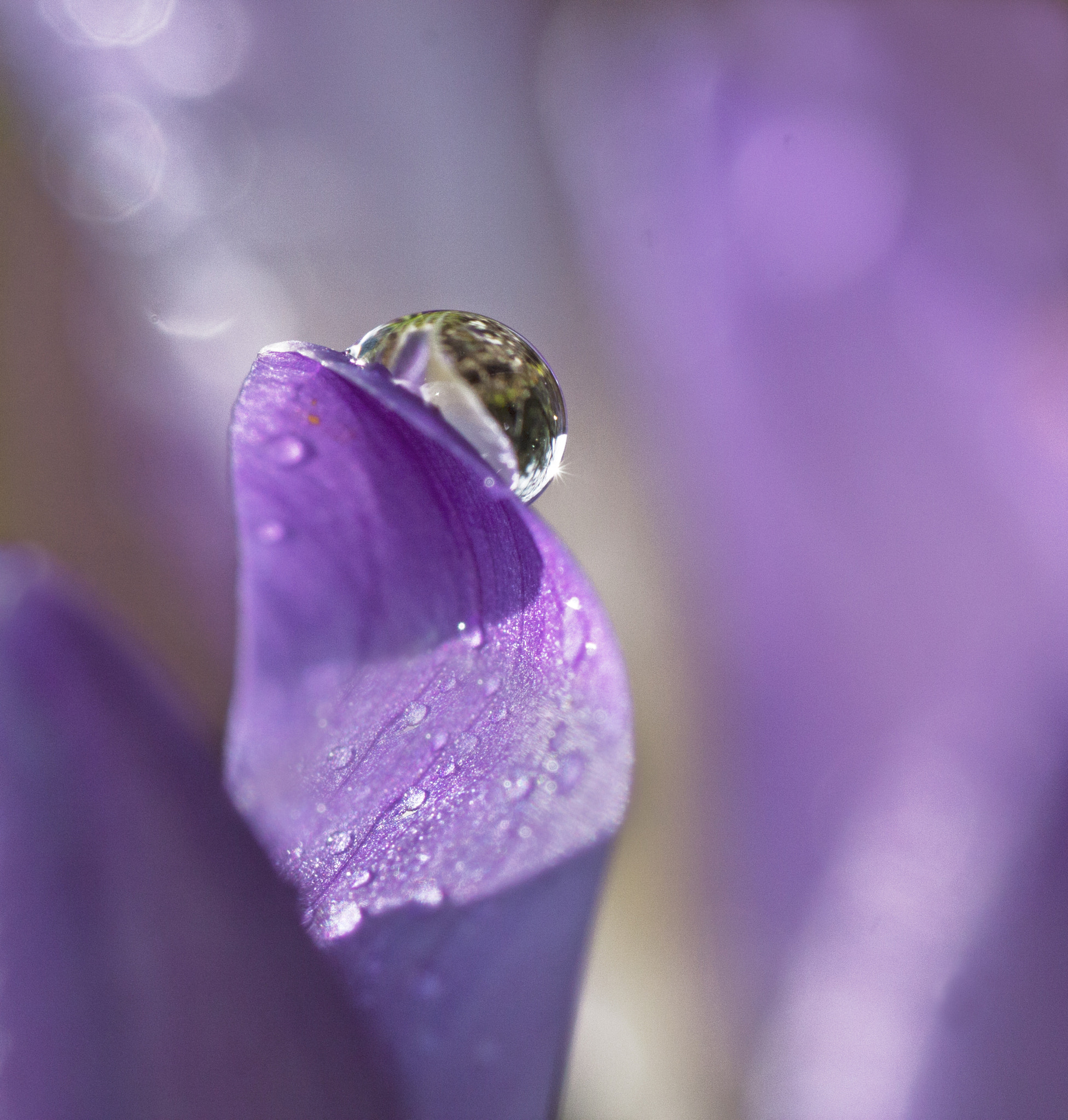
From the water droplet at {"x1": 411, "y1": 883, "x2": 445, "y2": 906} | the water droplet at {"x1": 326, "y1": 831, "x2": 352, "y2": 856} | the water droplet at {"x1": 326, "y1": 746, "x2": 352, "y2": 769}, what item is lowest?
the water droplet at {"x1": 411, "y1": 883, "x2": 445, "y2": 906}

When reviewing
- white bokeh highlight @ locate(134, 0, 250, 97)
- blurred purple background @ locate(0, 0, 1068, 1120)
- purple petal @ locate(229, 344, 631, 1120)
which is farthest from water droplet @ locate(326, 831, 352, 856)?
white bokeh highlight @ locate(134, 0, 250, 97)

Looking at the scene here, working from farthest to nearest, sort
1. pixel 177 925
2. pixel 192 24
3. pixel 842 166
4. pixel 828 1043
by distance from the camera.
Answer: pixel 192 24
pixel 842 166
pixel 828 1043
pixel 177 925

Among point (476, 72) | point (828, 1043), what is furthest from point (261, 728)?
point (476, 72)

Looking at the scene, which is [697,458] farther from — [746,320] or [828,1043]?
[828,1043]

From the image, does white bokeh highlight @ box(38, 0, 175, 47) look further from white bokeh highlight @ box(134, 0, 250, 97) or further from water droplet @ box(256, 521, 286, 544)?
water droplet @ box(256, 521, 286, 544)

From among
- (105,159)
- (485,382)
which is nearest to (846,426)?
(485,382)

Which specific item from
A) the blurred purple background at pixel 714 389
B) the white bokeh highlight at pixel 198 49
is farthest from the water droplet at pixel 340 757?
the white bokeh highlight at pixel 198 49

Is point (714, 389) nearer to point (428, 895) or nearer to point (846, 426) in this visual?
point (846, 426)
